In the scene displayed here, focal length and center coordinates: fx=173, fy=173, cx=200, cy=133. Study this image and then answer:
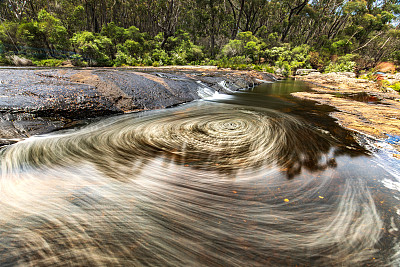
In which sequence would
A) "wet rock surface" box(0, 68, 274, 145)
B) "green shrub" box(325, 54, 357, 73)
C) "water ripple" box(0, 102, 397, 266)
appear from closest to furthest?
"water ripple" box(0, 102, 397, 266)
"wet rock surface" box(0, 68, 274, 145)
"green shrub" box(325, 54, 357, 73)

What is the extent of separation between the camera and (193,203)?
1.77 m

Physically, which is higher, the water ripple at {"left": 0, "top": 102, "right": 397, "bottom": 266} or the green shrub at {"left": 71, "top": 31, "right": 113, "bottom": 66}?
the green shrub at {"left": 71, "top": 31, "right": 113, "bottom": 66}

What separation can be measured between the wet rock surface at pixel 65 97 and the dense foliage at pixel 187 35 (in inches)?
598

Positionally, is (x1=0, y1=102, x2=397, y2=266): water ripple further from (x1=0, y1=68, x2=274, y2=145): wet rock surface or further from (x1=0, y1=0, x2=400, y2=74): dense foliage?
(x1=0, y1=0, x2=400, y2=74): dense foliage

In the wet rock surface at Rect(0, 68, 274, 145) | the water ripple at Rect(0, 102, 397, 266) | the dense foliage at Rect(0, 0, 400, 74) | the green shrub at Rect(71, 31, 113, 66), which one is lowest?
the water ripple at Rect(0, 102, 397, 266)

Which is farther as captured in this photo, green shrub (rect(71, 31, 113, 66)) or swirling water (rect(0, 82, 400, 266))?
green shrub (rect(71, 31, 113, 66))

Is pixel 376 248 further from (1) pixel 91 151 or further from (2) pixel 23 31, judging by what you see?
(2) pixel 23 31

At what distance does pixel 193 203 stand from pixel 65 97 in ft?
13.0

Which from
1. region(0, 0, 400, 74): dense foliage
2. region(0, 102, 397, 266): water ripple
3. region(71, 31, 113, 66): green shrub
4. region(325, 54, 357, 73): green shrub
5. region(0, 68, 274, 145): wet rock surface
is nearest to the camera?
region(0, 102, 397, 266): water ripple

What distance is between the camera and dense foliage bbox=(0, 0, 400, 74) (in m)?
18.1

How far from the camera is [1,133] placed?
9.38 feet

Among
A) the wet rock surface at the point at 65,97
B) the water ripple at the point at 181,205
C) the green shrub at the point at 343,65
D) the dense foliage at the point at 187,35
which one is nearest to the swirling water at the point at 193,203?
the water ripple at the point at 181,205

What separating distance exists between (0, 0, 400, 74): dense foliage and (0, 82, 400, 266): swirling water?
59.4 feet

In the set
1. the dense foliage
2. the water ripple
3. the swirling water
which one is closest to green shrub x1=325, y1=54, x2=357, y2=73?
the dense foliage
